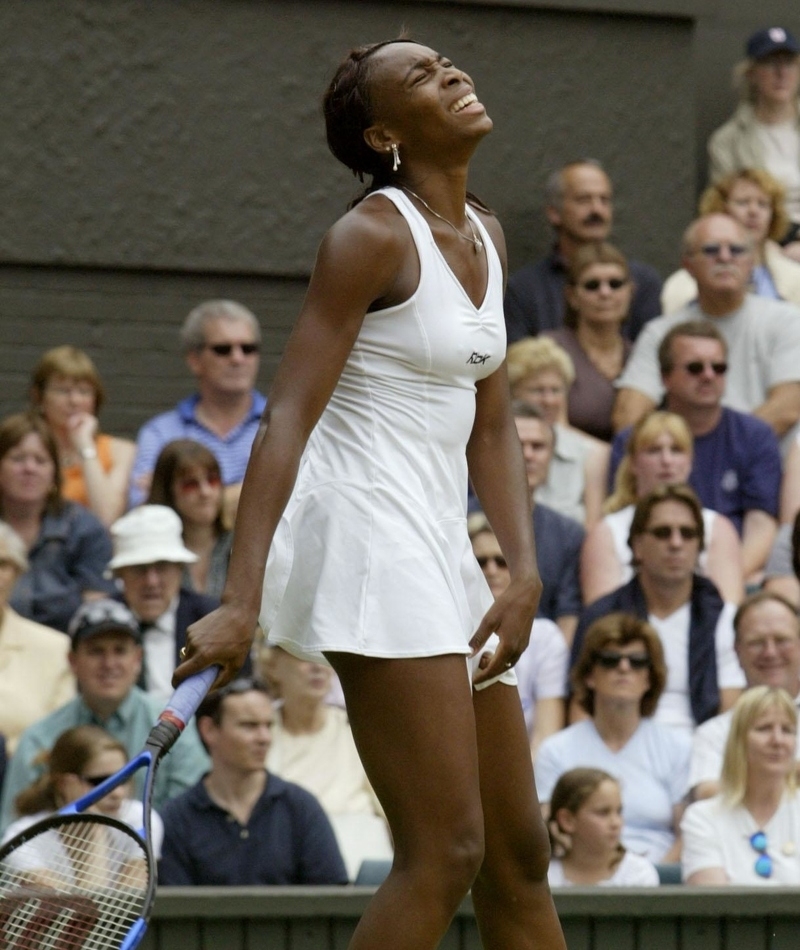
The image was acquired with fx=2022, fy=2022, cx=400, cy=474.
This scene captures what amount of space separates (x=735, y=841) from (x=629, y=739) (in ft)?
2.20

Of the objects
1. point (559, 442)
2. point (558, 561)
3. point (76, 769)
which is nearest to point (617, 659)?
point (558, 561)

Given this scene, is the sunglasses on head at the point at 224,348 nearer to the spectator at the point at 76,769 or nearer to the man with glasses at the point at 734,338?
the man with glasses at the point at 734,338

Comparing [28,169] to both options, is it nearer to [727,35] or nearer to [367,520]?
[727,35]

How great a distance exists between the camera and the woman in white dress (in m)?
3.63

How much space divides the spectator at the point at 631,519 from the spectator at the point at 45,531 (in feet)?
6.06

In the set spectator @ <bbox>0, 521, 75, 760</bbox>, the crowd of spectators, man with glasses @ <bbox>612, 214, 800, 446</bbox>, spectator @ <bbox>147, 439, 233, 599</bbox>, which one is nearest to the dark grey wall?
the crowd of spectators

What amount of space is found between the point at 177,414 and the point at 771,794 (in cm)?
303

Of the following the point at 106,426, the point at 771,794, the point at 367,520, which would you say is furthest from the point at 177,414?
the point at 367,520

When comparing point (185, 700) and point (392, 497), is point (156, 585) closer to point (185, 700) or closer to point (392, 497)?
point (392, 497)

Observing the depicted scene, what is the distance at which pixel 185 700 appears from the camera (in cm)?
346

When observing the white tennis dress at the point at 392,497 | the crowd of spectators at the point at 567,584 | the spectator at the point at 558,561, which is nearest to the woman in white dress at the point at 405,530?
the white tennis dress at the point at 392,497

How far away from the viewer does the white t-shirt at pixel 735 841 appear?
20.9 feet

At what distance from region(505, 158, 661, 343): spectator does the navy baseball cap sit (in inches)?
48.4

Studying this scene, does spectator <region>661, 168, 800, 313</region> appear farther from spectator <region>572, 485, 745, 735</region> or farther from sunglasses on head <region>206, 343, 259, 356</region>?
sunglasses on head <region>206, 343, 259, 356</region>
